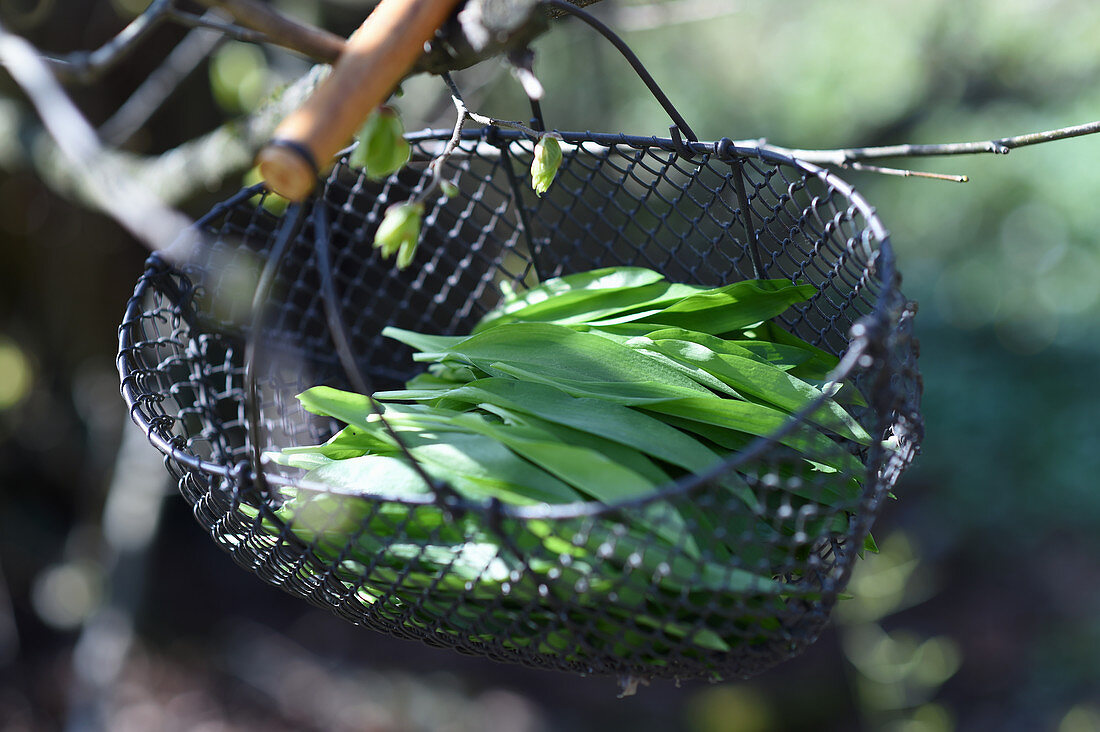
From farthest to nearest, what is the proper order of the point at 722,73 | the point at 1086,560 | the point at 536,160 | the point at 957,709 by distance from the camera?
1. the point at 722,73
2. the point at 1086,560
3. the point at 957,709
4. the point at 536,160

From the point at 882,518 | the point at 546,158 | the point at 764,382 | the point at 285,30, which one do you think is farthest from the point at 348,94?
the point at 882,518

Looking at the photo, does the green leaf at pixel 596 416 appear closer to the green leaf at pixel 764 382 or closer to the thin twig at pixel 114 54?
the green leaf at pixel 764 382

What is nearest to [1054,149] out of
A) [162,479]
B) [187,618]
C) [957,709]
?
[957,709]

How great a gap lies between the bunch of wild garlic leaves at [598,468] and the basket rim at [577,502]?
1 cm

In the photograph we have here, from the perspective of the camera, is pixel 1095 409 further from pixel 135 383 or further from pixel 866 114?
pixel 135 383

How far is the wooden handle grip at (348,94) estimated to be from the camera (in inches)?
13.9

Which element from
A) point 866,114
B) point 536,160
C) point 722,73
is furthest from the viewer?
point 722,73

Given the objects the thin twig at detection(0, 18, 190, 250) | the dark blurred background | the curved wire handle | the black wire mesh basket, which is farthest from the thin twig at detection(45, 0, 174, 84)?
the dark blurred background

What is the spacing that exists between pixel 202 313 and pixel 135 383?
206 mm

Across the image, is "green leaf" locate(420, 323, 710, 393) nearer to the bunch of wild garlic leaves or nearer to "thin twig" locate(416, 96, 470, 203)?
the bunch of wild garlic leaves

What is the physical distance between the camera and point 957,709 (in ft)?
6.26

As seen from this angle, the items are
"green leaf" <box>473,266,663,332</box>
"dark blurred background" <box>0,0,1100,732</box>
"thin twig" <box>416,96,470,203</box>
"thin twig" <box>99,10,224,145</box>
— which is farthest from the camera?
"dark blurred background" <box>0,0,1100,732</box>

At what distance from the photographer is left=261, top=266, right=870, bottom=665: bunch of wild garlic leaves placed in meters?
0.41

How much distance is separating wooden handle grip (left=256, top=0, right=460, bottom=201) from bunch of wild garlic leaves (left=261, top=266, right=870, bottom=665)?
0.47 feet
